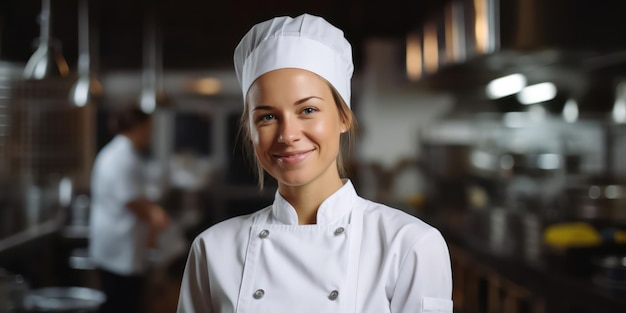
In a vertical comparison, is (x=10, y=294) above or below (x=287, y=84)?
below

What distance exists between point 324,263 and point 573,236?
6.37ft

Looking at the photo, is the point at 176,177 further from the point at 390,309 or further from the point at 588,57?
the point at 390,309

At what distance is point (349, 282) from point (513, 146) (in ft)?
14.4

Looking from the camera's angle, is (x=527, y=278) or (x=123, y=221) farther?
(x=123, y=221)

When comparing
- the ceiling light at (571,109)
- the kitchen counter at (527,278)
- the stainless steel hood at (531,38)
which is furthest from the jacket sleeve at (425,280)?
the ceiling light at (571,109)

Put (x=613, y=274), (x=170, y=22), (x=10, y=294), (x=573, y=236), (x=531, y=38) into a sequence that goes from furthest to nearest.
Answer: (x=170, y=22) → (x=573, y=236) → (x=531, y=38) → (x=613, y=274) → (x=10, y=294)

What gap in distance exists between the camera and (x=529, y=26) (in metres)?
2.16

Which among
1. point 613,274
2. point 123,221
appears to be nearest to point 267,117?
point 613,274

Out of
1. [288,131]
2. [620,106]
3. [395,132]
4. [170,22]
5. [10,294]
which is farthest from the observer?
[395,132]

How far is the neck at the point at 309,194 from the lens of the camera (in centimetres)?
71

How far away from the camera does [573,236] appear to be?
2387 mm

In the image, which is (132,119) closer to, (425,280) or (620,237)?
(620,237)

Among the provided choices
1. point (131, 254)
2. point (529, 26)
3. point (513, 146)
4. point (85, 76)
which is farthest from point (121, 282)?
point (513, 146)

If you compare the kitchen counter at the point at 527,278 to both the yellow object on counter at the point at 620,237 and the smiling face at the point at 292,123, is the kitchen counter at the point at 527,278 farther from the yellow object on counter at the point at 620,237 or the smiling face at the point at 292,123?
the smiling face at the point at 292,123
